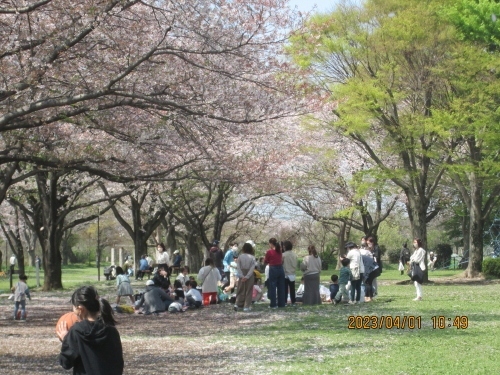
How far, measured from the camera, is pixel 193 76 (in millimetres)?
12508

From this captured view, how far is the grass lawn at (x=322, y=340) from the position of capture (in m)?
9.23

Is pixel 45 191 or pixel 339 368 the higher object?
pixel 45 191

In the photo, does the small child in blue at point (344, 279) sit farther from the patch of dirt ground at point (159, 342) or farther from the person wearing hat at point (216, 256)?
the person wearing hat at point (216, 256)

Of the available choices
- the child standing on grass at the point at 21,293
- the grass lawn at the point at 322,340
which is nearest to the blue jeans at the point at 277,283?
the grass lawn at the point at 322,340

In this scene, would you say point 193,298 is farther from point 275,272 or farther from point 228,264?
point 228,264

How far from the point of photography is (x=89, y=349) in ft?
16.6

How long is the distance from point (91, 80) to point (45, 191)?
15.2 meters

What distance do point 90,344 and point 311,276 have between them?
1328 centimetres

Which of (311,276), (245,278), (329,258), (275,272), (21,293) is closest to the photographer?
(21,293)

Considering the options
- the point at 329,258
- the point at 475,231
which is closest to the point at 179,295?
the point at 475,231

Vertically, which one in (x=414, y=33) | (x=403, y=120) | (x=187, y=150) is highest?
(x=414, y=33)

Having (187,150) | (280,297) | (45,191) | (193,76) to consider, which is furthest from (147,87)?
(45,191)

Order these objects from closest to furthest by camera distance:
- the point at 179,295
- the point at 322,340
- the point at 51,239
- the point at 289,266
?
the point at 322,340 < the point at 289,266 < the point at 179,295 < the point at 51,239

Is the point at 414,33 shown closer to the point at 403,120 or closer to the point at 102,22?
the point at 403,120
